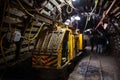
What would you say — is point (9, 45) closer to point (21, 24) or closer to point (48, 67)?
point (21, 24)

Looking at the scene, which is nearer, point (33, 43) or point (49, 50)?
point (49, 50)

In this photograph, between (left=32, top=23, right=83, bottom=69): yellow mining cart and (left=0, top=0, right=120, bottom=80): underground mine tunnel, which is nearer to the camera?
(left=0, top=0, right=120, bottom=80): underground mine tunnel

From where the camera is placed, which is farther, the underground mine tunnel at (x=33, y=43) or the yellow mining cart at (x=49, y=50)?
the yellow mining cart at (x=49, y=50)

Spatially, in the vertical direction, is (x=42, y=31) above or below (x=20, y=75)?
above

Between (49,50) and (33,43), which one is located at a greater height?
(33,43)

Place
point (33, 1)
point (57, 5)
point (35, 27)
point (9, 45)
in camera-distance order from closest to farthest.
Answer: point (9, 45), point (33, 1), point (35, 27), point (57, 5)

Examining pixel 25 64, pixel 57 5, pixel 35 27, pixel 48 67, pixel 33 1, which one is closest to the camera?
pixel 33 1

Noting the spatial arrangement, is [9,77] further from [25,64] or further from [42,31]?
[42,31]

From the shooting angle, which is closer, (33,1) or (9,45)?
(9,45)

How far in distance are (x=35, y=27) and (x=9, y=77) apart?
254cm

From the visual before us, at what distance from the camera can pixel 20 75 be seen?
8008 mm

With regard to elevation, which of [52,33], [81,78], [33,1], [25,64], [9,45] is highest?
[33,1]

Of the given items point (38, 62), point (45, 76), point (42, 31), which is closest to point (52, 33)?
point (42, 31)

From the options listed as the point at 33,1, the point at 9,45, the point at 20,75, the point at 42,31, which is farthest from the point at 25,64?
the point at 33,1
